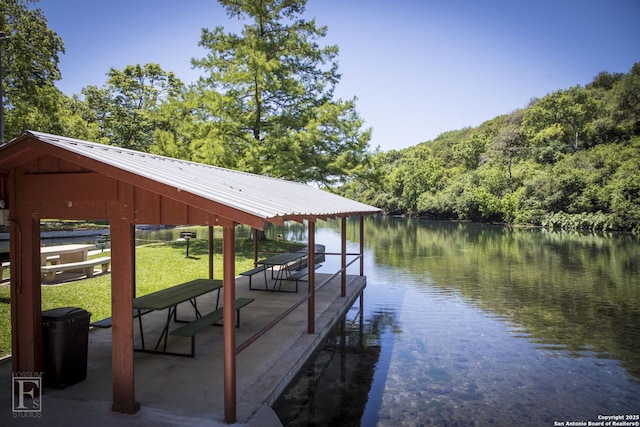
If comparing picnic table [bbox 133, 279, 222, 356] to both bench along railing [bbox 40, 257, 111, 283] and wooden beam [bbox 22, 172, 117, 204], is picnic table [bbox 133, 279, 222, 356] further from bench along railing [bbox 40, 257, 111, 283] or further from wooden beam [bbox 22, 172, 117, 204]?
bench along railing [bbox 40, 257, 111, 283]

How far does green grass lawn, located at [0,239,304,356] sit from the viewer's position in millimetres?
8070

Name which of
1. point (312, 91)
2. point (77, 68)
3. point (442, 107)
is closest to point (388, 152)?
point (442, 107)

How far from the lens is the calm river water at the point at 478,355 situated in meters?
5.27

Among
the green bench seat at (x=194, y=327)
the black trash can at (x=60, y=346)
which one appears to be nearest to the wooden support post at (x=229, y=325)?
the green bench seat at (x=194, y=327)

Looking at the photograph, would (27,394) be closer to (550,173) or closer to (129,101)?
(129,101)

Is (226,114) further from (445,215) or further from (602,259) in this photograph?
(445,215)

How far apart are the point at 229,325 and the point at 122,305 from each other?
1129 millimetres

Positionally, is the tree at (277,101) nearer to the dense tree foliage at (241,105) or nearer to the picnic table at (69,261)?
the dense tree foliage at (241,105)

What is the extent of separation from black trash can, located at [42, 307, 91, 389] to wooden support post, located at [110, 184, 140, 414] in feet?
3.23

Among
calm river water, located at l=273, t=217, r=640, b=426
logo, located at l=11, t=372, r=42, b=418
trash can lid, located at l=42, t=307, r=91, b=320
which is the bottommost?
calm river water, located at l=273, t=217, r=640, b=426

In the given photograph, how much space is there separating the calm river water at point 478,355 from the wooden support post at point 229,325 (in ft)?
3.27

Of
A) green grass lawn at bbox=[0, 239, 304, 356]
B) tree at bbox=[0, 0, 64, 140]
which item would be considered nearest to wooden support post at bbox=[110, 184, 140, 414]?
green grass lawn at bbox=[0, 239, 304, 356]

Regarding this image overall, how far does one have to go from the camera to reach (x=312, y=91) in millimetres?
21031

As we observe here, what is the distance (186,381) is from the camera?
5023 mm
